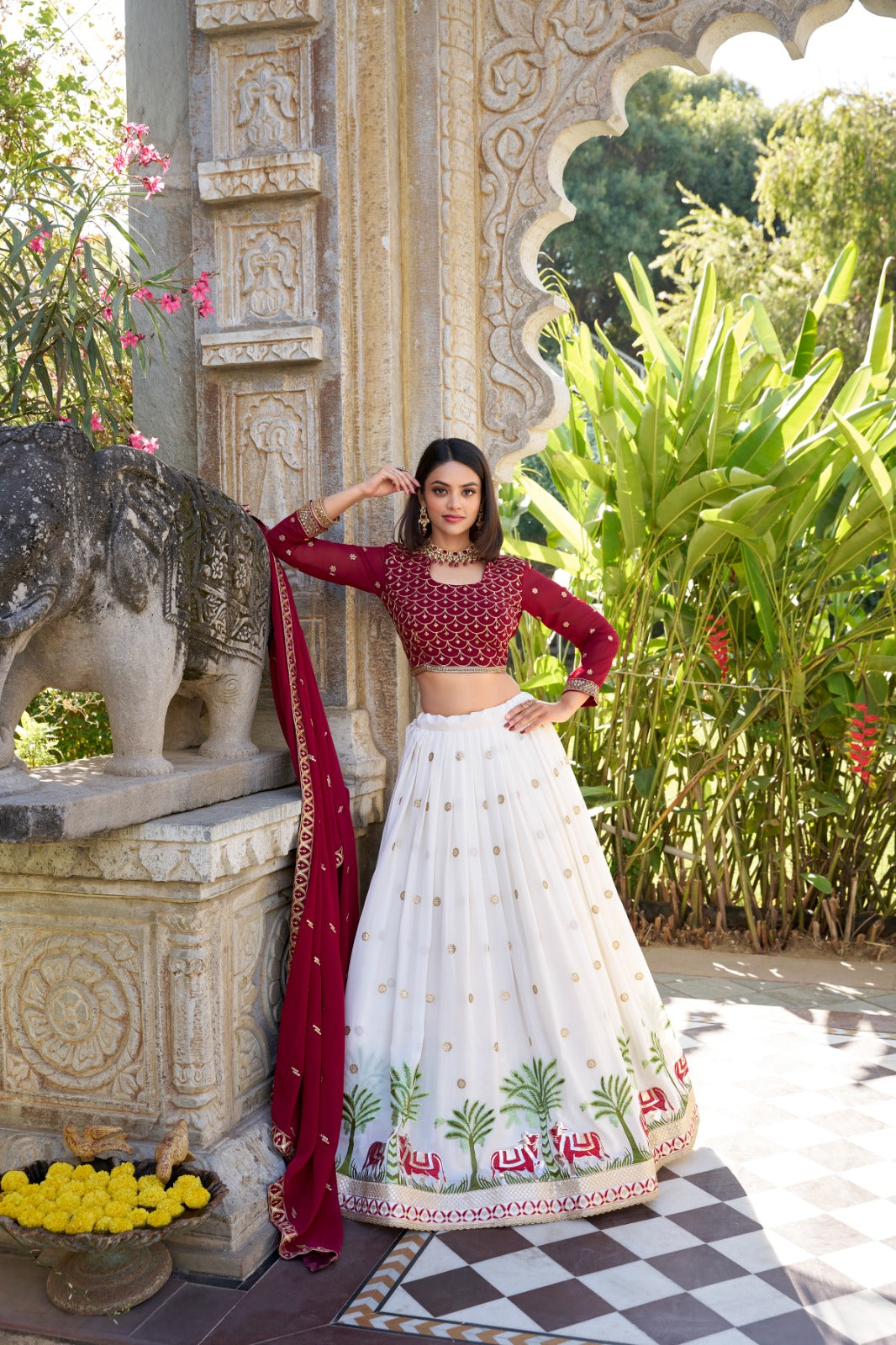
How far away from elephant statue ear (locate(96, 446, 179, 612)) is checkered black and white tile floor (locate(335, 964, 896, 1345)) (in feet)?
4.16

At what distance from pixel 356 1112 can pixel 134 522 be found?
1222mm

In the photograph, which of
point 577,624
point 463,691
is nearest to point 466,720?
point 463,691

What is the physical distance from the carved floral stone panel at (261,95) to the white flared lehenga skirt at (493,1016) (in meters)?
1.34

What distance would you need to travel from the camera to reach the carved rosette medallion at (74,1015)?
7.20 ft

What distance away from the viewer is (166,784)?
2.19 meters

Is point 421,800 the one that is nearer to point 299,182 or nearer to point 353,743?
point 353,743

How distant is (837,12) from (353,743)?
79.8 inches

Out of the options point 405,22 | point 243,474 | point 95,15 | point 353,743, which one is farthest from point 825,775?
point 95,15

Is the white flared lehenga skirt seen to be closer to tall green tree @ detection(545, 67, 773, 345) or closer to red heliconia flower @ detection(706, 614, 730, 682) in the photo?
red heliconia flower @ detection(706, 614, 730, 682)

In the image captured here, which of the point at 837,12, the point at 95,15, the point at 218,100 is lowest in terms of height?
the point at 218,100

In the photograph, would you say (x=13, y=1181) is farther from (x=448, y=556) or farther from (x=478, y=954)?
(x=448, y=556)

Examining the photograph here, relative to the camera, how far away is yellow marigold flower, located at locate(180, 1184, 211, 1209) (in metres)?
1.97

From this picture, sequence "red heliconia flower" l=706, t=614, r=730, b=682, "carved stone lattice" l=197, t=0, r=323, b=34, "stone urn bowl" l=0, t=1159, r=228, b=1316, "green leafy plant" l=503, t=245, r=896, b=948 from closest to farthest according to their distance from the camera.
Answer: "stone urn bowl" l=0, t=1159, r=228, b=1316, "carved stone lattice" l=197, t=0, r=323, b=34, "green leafy plant" l=503, t=245, r=896, b=948, "red heliconia flower" l=706, t=614, r=730, b=682

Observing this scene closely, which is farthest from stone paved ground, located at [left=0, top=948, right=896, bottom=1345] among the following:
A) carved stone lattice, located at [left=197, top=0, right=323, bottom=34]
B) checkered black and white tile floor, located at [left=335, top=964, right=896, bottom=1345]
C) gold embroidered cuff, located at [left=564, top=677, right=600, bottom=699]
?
carved stone lattice, located at [left=197, top=0, right=323, bottom=34]
